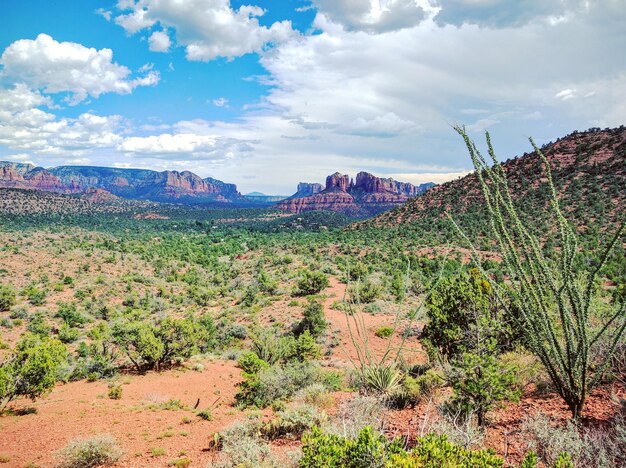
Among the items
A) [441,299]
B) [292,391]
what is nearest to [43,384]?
[292,391]

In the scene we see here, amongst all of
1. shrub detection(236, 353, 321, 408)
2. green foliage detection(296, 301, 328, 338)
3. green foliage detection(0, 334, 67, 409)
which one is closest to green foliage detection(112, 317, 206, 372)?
green foliage detection(0, 334, 67, 409)

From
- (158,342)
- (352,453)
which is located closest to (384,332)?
(158,342)

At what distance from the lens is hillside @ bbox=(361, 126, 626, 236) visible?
124 feet

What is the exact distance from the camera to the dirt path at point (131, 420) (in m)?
8.24

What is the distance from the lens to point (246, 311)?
2909cm

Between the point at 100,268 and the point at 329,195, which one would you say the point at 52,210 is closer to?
the point at 100,268

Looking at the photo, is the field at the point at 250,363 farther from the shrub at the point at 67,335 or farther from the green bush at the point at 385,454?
the green bush at the point at 385,454

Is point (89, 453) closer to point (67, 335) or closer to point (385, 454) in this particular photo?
point (385, 454)

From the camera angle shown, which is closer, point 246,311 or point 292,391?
point 292,391

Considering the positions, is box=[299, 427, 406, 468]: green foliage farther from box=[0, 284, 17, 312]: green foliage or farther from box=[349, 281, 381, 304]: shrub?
box=[0, 284, 17, 312]: green foliage

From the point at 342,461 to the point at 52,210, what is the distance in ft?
431

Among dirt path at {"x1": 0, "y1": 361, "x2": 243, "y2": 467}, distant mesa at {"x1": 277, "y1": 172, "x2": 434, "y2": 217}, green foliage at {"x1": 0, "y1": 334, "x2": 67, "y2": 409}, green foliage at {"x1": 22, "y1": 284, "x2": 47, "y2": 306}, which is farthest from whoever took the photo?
distant mesa at {"x1": 277, "y1": 172, "x2": 434, "y2": 217}

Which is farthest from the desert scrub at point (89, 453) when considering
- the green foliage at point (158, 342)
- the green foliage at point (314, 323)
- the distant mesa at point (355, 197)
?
the distant mesa at point (355, 197)

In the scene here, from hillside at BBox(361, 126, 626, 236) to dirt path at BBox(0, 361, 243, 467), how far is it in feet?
122
